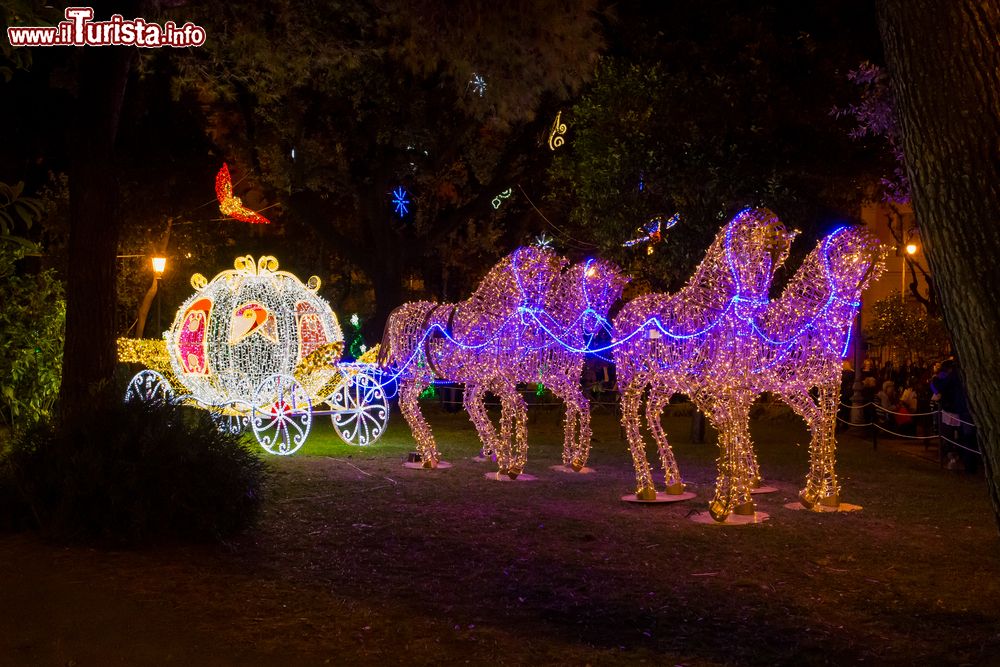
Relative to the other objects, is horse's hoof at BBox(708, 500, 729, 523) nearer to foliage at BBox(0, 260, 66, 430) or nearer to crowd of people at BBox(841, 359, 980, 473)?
crowd of people at BBox(841, 359, 980, 473)

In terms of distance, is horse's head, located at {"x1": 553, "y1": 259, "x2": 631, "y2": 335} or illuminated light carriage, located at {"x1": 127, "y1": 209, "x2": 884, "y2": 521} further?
horse's head, located at {"x1": 553, "y1": 259, "x2": 631, "y2": 335}

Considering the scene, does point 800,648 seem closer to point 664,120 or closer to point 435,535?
point 435,535

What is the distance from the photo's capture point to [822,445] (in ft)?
33.5

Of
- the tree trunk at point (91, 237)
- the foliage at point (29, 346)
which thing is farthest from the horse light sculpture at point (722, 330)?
the foliage at point (29, 346)

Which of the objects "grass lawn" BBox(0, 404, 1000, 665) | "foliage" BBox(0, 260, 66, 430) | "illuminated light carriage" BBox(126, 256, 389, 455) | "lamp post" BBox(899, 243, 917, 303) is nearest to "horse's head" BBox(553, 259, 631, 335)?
"grass lawn" BBox(0, 404, 1000, 665)

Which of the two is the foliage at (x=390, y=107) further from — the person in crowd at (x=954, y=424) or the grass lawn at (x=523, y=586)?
the person in crowd at (x=954, y=424)

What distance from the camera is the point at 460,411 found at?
23.2 m

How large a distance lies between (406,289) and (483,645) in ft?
90.1

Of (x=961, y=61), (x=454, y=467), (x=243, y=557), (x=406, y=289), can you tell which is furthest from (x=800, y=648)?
(x=406, y=289)

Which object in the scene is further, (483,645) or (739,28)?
(739,28)

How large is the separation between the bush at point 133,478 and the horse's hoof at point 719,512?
14.5ft

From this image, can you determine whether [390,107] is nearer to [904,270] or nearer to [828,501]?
[828,501]

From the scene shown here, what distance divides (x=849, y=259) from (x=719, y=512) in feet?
9.40

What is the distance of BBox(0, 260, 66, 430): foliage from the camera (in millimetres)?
10633
